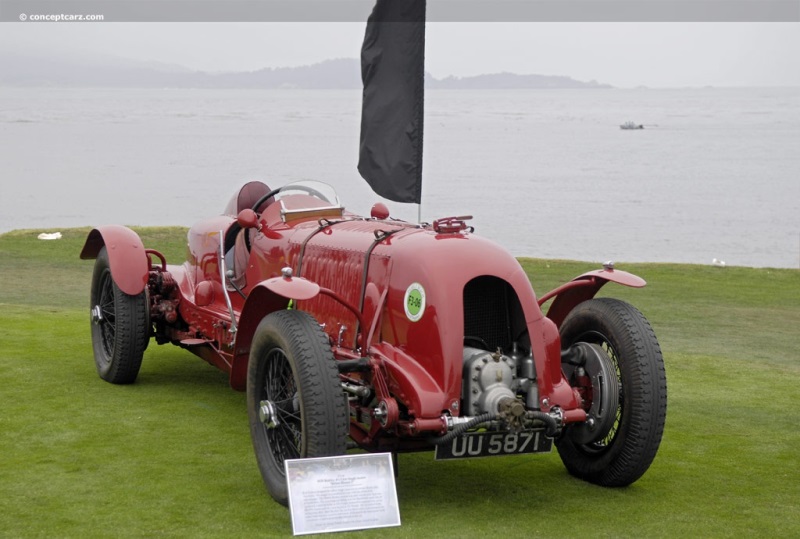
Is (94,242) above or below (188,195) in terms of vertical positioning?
above

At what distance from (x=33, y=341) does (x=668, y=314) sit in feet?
25.4

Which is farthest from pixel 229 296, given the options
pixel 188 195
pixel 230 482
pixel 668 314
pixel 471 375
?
pixel 188 195

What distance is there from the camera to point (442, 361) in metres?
5.84

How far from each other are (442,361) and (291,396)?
34.9 inches

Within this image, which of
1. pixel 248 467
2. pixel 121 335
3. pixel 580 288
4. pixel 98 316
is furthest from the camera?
pixel 98 316

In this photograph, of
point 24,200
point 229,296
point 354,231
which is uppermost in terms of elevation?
point 354,231

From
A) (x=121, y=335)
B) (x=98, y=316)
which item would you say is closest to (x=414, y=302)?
(x=121, y=335)

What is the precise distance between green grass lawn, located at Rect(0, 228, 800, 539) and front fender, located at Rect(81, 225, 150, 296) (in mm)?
862

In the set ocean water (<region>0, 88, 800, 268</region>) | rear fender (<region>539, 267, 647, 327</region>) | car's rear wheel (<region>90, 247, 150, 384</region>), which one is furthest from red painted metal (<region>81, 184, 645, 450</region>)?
ocean water (<region>0, 88, 800, 268</region>)

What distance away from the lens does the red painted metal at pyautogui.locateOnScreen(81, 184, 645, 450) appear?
5891mm

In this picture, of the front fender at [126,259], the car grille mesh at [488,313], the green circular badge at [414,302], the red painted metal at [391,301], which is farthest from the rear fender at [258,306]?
the front fender at [126,259]

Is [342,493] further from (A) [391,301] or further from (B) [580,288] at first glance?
(B) [580,288]

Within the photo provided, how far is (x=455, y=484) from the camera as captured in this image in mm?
6438

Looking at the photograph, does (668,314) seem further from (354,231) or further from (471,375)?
(471,375)
